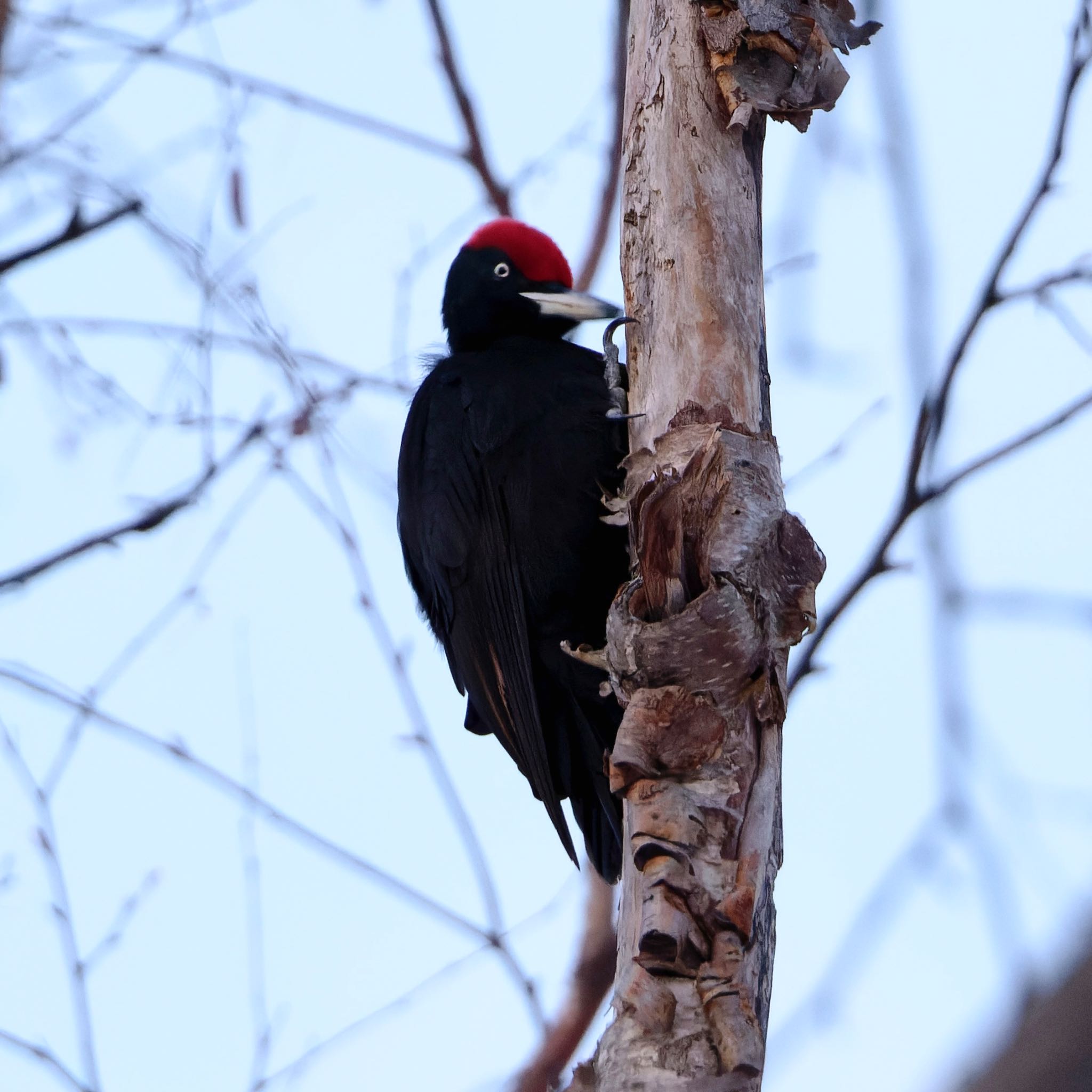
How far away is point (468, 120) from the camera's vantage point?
4324mm

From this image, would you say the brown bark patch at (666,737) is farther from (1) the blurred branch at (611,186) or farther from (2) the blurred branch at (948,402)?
(1) the blurred branch at (611,186)

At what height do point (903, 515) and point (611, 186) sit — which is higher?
point (611, 186)

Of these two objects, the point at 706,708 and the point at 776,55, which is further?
the point at 776,55

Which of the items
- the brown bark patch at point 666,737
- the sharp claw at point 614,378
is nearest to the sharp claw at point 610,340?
the sharp claw at point 614,378

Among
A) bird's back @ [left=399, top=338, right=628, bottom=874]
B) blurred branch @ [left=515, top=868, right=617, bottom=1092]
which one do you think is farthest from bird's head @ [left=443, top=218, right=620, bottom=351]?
blurred branch @ [left=515, top=868, right=617, bottom=1092]

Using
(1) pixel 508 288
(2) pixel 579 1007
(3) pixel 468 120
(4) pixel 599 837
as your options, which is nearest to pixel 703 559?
(4) pixel 599 837

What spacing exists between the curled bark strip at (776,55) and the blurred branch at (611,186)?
1.62 meters

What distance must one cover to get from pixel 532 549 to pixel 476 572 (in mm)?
166

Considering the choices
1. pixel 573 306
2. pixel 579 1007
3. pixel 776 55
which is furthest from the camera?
pixel 573 306

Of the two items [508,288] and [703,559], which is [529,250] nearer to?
[508,288]

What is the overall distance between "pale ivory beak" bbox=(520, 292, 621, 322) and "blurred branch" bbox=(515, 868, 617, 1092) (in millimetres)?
1564

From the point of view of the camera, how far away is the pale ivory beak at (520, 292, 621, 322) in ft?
11.4

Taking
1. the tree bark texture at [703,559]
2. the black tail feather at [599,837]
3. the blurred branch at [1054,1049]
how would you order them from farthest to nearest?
the black tail feather at [599,837] < the tree bark texture at [703,559] < the blurred branch at [1054,1049]

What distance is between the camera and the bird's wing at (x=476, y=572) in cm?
319
